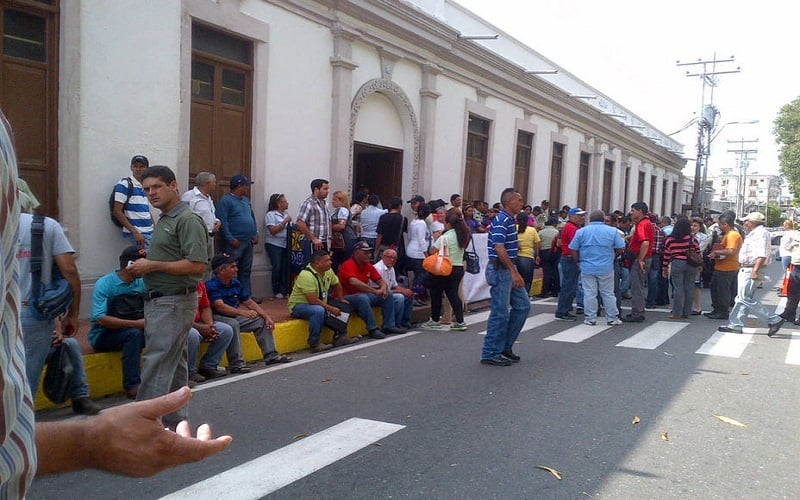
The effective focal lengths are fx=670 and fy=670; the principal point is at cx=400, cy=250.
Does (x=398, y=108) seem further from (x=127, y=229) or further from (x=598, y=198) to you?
(x=598, y=198)

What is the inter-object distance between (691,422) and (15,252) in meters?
5.54

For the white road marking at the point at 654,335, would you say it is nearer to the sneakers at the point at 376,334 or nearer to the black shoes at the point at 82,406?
the sneakers at the point at 376,334

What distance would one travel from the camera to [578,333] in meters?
9.86

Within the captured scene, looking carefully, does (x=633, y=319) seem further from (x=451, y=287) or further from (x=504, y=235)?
(x=504, y=235)

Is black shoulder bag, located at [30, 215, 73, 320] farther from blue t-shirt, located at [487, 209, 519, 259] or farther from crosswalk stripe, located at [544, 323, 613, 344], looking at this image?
crosswalk stripe, located at [544, 323, 613, 344]

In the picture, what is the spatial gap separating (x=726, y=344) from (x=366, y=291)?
5065 millimetres

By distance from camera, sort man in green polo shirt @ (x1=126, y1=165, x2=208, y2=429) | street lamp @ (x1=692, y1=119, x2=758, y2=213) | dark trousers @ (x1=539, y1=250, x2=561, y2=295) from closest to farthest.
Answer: man in green polo shirt @ (x1=126, y1=165, x2=208, y2=429) → dark trousers @ (x1=539, y1=250, x2=561, y2=295) → street lamp @ (x1=692, y1=119, x2=758, y2=213)

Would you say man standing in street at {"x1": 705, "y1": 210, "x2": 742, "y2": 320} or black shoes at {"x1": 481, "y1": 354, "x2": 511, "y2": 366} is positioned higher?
man standing in street at {"x1": 705, "y1": 210, "x2": 742, "y2": 320}

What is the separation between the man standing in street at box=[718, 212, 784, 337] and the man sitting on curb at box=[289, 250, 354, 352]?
6.25 m

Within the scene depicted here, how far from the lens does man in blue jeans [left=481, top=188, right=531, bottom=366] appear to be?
7.40 m

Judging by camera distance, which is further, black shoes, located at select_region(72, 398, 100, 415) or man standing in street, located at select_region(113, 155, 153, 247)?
man standing in street, located at select_region(113, 155, 153, 247)

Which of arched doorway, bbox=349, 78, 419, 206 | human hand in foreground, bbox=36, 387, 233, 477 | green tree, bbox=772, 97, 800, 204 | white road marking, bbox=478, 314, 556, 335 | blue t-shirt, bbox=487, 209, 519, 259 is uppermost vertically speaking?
green tree, bbox=772, 97, 800, 204

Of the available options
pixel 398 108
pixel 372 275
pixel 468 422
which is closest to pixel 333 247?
pixel 372 275

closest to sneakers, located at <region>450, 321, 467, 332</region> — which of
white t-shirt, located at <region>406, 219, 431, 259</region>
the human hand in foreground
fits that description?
white t-shirt, located at <region>406, 219, 431, 259</region>
